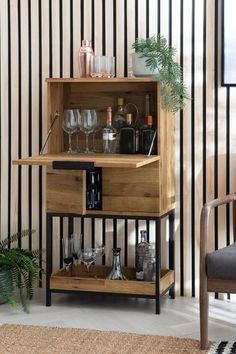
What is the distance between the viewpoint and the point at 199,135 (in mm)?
4699

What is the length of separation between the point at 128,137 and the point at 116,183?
10.2 inches

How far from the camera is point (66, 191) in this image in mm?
4445

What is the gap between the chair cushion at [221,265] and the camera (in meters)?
3.69

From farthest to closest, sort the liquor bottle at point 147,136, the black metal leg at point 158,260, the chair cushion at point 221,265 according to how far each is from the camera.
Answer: the liquor bottle at point 147,136, the black metal leg at point 158,260, the chair cushion at point 221,265

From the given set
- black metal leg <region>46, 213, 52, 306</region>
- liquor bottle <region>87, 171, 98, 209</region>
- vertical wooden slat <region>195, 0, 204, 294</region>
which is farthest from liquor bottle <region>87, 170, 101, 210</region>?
vertical wooden slat <region>195, 0, 204, 294</region>

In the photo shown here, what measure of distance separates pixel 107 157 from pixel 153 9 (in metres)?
0.95

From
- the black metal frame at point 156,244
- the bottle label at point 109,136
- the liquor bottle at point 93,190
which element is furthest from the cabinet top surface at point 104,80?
the black metal frame at point 156,244

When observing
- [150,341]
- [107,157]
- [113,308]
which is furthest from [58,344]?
[107,157]

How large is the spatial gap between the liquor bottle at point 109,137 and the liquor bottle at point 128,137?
0.05m

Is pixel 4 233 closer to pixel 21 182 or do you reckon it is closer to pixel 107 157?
pixel 21 182

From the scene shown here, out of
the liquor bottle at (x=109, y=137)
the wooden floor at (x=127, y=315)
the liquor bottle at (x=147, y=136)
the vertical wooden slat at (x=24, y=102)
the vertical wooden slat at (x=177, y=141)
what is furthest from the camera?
the vertical wooden slat at (x=24, y=102)

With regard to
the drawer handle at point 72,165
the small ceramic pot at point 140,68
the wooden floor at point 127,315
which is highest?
the small ceramic pot at point 140,68

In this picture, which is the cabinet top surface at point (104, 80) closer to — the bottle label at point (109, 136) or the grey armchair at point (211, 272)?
the bottle label at point (109, 136)

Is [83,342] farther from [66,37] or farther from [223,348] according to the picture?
[66,37]
